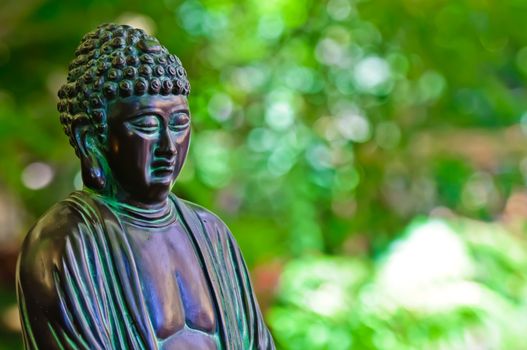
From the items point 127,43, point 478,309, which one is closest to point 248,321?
point 127,43

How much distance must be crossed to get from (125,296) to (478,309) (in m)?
1.25

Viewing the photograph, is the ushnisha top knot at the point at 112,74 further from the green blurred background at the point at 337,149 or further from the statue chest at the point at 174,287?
the green blurred background at the point at 337,149

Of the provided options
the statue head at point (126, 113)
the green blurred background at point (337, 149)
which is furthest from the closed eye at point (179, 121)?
the green blurred background at point (337, 149)

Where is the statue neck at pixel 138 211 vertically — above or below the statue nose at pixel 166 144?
below

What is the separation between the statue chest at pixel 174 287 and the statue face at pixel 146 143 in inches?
1.4

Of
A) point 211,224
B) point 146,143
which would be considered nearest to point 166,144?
point 146,143

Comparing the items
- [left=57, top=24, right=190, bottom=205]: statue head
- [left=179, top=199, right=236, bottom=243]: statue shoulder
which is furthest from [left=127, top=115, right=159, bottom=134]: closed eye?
[left=179, top=199, right=236, bottom=243]: statue shoulder

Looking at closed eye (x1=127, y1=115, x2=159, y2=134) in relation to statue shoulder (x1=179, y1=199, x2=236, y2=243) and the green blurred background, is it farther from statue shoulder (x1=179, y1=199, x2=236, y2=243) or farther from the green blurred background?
the green blurred background

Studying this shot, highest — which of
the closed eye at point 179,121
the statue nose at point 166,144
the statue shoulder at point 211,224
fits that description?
the closed eye at point 179,121

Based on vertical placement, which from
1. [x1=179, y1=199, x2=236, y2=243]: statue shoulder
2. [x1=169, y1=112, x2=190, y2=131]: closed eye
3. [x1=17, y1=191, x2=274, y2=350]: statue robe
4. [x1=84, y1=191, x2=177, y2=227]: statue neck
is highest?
[x1=169, y1=112, x2=190, y2=131]: closed eye

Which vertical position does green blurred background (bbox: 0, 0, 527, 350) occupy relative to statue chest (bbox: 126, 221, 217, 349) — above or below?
A: above

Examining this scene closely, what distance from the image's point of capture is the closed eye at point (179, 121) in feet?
2.20

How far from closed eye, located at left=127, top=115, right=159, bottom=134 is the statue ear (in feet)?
0.13

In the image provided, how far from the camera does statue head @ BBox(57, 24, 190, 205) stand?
648mm
